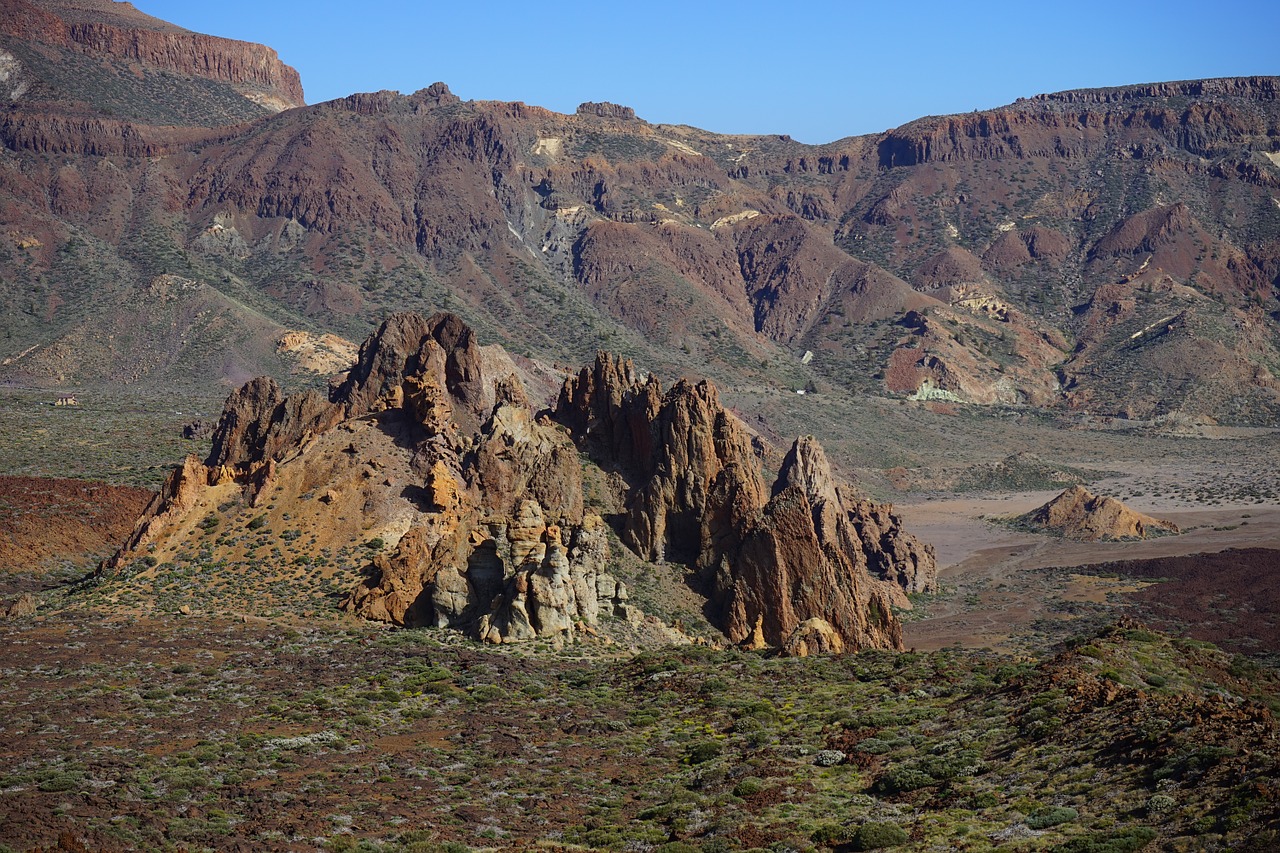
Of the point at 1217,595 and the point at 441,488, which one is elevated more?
the point at 441,488

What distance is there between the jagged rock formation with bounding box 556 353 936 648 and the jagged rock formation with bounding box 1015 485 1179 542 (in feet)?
152

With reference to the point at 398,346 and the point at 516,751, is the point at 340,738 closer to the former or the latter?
the point at 516,751

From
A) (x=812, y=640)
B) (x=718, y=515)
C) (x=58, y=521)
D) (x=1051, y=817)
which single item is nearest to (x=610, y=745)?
(x=1051, y=817)

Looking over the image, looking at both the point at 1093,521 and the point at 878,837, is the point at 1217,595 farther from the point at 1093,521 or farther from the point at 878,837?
the point at 878,837

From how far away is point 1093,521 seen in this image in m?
107

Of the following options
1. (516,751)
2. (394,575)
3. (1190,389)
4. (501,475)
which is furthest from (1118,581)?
(1190,389)

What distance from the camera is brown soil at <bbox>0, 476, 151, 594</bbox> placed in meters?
65.9

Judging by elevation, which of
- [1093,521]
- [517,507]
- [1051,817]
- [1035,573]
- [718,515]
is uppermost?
[517,507]

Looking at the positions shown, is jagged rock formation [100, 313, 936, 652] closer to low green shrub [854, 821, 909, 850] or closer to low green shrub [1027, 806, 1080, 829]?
low green shrub [854, 821, 909, 850]

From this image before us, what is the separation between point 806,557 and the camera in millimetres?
49781

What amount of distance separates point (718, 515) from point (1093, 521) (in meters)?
Result: 63.7

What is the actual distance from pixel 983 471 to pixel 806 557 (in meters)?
106

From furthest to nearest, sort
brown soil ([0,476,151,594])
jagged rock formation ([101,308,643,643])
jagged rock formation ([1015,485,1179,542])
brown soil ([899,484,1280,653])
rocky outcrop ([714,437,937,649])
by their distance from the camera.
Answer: jagged rock formation ([1015,485,1179,542]), brown soil ([899,484,1280,653]), brown soil ([0,476,151,594]), rocky outcrop ([714,437,937,649]), jagged rock formation ([101,308,643,643])

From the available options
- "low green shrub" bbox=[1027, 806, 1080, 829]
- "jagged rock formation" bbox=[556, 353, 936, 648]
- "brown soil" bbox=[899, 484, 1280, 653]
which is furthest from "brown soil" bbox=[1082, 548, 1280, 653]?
"low green shrub" bbox=[1027, 806, 1080, 829]
